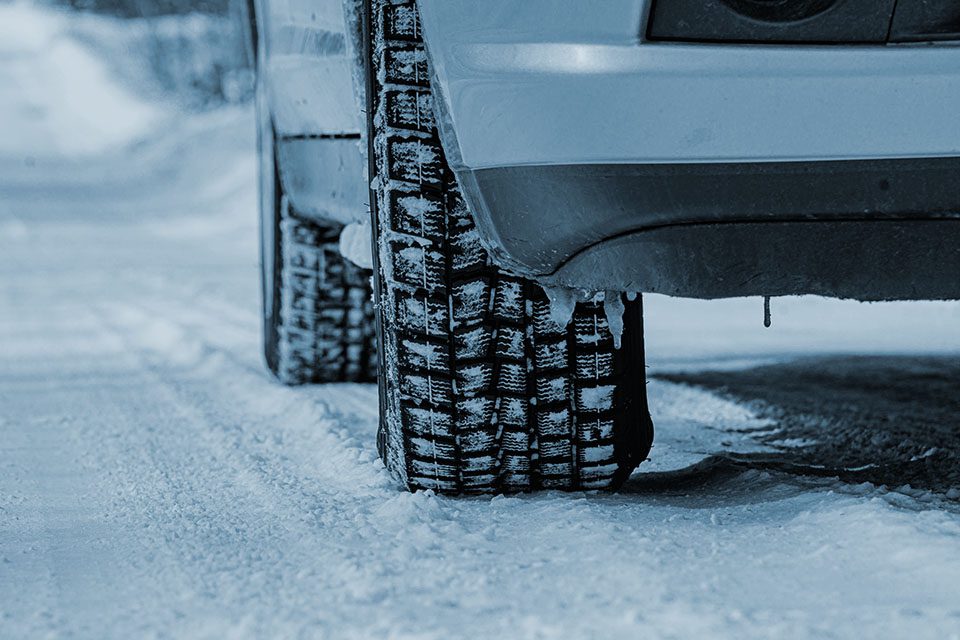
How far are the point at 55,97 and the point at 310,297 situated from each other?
91.0 ft

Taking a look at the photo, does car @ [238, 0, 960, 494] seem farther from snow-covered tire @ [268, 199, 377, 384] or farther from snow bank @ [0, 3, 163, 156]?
snow bank @ [0, 3, 163, 156]

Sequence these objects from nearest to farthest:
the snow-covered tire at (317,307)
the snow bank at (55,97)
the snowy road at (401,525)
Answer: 1. the snowy road at (401,525)
2. the snow-covered tire at (317,307)
3. the snow bank at (55,97)

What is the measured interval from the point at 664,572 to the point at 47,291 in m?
4.92

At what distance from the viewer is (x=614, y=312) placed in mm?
1876

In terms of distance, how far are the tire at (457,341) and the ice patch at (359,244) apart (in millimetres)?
232

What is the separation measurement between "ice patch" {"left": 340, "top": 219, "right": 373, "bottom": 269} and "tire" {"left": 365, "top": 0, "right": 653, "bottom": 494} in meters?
0.23

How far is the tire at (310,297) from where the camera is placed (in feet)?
10.3

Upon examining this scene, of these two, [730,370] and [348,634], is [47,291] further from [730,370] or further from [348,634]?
[348,634]

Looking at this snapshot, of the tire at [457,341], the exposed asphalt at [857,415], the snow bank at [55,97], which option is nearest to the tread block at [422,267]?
the tire at [457,341]

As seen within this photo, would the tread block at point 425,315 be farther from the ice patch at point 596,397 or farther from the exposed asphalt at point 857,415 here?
the exposed asphalt at point 857,415

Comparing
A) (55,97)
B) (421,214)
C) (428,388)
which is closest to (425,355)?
(428,388)

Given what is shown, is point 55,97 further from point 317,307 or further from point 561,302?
point 561,302

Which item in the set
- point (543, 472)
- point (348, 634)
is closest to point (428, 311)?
point (543, 472)

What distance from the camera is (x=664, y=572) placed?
1511 millimetres
